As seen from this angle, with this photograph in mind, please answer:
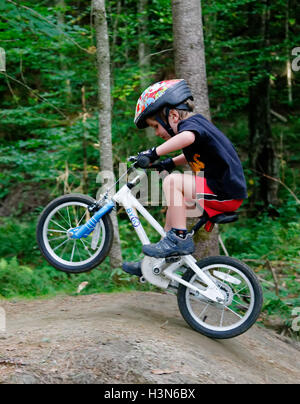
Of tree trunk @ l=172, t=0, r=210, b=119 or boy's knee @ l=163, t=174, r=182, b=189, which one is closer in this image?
boy's knee @ l=163, t=174, r=182, b=189

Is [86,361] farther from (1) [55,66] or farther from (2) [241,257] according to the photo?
(1) [55,66]

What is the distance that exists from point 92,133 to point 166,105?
4.43m

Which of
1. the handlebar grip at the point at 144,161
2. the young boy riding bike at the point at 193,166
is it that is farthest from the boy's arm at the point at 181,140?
the handlebar grip at the point at 144,161

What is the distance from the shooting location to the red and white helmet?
11.4 feet

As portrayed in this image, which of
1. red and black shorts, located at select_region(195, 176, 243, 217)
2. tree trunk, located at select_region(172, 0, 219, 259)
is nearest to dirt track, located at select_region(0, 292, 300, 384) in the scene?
red and black shorts, located at select_region(195, 176, 243, 217)

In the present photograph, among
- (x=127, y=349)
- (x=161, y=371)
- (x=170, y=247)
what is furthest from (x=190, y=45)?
(x=161, y=371)

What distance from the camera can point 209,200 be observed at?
138 inches

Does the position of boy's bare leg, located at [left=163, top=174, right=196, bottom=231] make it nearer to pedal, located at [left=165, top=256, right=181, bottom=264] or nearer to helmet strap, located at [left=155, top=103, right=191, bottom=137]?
pedal, located at [left=165, top=256, right=181, bottom=264]

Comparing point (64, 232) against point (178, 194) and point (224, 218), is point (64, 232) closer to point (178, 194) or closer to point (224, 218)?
point (178, 194)

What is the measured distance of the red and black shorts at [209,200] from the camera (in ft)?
11.5

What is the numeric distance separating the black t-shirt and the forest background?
2.23 m

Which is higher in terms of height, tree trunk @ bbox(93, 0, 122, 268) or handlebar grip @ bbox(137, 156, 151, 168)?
tree trunk @ bbox(93, 0, 122, 268)

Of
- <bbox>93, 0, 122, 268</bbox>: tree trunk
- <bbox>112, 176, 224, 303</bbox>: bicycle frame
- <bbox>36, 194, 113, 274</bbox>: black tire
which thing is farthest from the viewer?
<bbox>93, 0, 122, 268</bbox>: tree trunk
